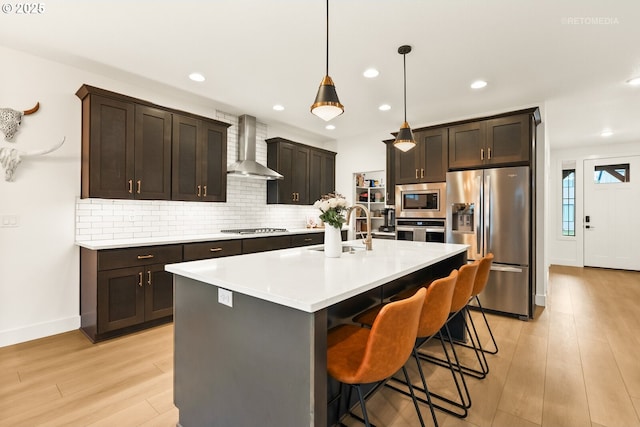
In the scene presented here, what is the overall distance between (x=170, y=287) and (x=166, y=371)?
1117 millimetres

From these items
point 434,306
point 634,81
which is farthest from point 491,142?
point 434,306

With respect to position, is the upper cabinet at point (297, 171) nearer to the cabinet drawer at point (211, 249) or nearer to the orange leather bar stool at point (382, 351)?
the cabinet drawer at point (211, 249)

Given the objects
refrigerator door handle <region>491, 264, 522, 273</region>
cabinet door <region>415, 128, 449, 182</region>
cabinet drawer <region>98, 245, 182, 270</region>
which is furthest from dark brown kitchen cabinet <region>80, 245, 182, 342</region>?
refrigerator door handle <region>491, 264, 522, 273</region>

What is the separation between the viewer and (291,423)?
49.8 inches

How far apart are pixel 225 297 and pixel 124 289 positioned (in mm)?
2140

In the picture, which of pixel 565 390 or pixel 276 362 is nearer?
pixel 276 362

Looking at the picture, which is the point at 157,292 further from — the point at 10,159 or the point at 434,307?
the point at 434,307

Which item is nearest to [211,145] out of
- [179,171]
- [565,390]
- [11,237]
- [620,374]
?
Result: [179,171]

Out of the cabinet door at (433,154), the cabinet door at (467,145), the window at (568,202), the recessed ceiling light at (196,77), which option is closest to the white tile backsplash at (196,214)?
the recessed ceiling light at (196,77)

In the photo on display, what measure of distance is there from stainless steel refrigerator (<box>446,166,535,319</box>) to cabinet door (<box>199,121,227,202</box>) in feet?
10.3

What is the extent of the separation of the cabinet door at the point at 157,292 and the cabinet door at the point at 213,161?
1.15 m

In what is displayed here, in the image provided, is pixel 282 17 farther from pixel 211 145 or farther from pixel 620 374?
pixel 620 374

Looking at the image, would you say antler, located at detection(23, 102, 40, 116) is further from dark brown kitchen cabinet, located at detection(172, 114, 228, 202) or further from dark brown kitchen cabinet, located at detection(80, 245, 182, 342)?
dark brown kitchen cabinet, located at detection(80, 245, 182, 342)

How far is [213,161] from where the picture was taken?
13.8ft
